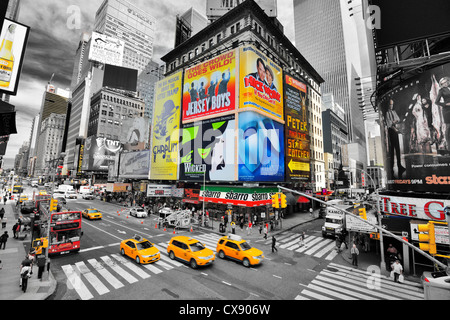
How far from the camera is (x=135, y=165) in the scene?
53.2 metres

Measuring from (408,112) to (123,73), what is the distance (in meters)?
124

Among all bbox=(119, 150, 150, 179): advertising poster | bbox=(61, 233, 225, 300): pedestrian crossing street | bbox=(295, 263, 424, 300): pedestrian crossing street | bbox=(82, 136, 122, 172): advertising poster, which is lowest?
bbox=(295, 263, 424, 300): pedestrian crossing street

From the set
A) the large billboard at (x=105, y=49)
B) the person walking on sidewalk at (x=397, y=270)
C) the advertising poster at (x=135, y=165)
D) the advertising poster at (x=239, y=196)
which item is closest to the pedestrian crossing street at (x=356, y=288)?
the person walking on sidewalk at (x=397, y=270)

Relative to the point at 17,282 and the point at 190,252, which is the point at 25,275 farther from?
the point at 190,252

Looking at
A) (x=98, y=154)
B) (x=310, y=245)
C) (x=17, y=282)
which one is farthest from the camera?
(x=98, y=154)

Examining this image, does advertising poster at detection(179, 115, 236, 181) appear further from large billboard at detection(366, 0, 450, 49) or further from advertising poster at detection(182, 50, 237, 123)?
large billboard at detection(366, 0, 450, 49)

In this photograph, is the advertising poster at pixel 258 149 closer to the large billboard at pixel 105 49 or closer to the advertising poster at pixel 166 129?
the advertising poster at pixel 166 129

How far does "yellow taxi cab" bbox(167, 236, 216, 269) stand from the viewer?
13.9 meters

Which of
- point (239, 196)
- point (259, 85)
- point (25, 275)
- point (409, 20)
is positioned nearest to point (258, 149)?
point (239, 196)

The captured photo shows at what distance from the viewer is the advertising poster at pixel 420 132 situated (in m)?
16.3

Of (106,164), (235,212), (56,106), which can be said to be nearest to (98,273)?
(235,212)

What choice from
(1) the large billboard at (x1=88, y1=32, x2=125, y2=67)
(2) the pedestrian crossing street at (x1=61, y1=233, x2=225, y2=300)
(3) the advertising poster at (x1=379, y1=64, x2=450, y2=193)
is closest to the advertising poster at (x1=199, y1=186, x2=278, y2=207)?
(2) the pedestrian crossing street at (x1=61, y1=233, x2=225, y2=300)

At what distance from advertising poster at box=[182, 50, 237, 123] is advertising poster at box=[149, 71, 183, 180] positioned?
9.64 feet

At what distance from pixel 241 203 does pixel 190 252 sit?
16674mm
